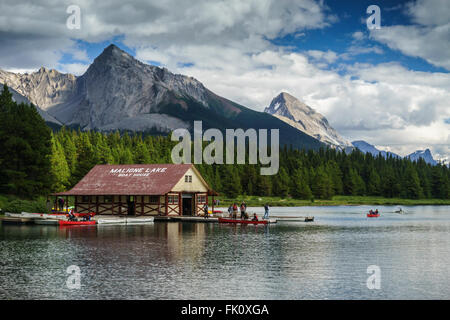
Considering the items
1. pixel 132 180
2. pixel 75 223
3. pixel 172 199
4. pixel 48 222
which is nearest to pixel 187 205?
pixel 172 199

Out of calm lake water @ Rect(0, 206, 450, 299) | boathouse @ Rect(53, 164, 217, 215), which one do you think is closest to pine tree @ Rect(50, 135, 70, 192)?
boathouse @ Rect(53, 164, 217, 215)

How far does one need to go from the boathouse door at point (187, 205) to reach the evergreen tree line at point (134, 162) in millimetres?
22602

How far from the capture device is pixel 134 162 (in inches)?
5492

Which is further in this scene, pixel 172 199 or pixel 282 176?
pixel 282 176

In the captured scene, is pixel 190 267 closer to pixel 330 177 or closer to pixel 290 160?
pixel 330 177

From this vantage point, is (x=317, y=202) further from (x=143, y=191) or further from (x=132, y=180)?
(x=143, y=191)

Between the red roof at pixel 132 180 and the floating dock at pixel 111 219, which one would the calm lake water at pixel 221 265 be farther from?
the red roof at pixel 132 180

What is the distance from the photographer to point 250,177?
160 m

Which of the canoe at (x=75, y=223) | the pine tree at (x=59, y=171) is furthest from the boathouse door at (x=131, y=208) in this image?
the pine tree at (x=59, y=171)

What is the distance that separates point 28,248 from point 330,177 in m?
144

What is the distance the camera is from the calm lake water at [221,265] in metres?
21.7

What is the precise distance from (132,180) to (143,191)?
4.07 metres

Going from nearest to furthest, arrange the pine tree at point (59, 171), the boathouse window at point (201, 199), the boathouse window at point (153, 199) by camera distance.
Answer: the boathouse window at point (153, 199), the boathouse window at point (201, 199), the pine tree at point (59, 171)

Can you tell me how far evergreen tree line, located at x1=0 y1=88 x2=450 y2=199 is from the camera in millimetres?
76875
